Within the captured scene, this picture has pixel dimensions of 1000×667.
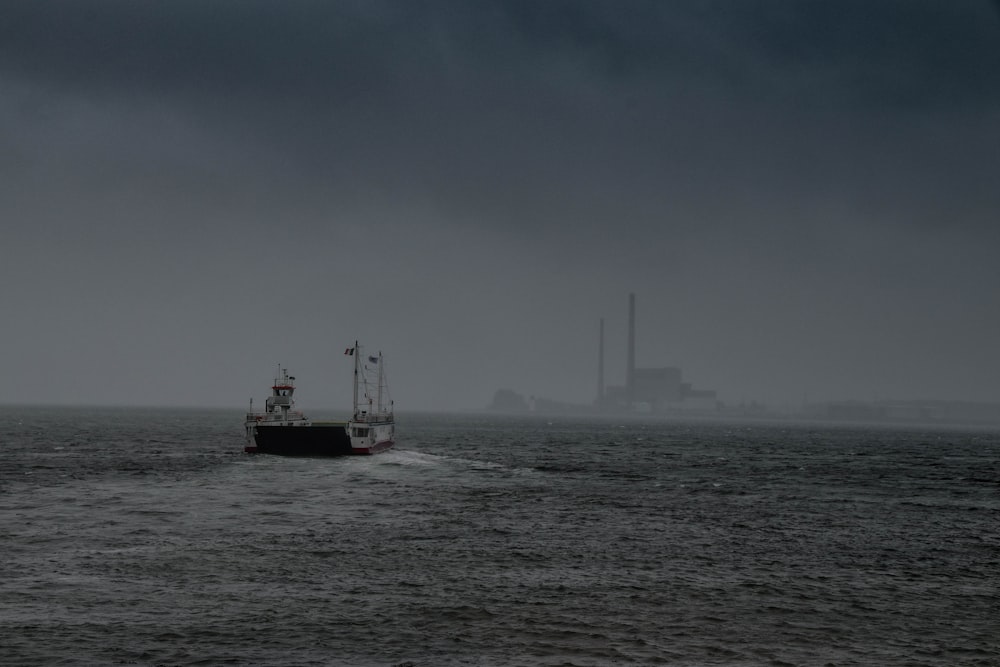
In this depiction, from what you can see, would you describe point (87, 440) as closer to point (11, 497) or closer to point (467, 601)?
point (11, 497)

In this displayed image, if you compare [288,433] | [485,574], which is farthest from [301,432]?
[485,574]

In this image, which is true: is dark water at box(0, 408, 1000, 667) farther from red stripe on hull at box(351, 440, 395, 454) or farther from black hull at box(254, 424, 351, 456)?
red stripe on hull at box(351, 440, 395, 454)

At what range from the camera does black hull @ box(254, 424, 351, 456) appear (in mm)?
84625

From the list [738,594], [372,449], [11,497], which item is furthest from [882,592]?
[372,449]

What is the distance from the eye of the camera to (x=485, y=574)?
31562mm

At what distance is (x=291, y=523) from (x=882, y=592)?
2731 cm

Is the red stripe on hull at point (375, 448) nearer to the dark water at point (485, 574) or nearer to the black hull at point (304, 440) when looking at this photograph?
Result: the black hull at point (304, 440)

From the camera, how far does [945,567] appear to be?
3494 centimetres

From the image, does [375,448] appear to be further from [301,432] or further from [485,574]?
[485,574]

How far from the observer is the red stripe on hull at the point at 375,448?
89.8 meters

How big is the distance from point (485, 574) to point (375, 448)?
65.9 m

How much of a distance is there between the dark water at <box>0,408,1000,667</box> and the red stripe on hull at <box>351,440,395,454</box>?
23.9 meters

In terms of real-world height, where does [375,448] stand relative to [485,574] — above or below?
below

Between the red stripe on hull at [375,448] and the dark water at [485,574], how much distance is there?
23879 millimetres
